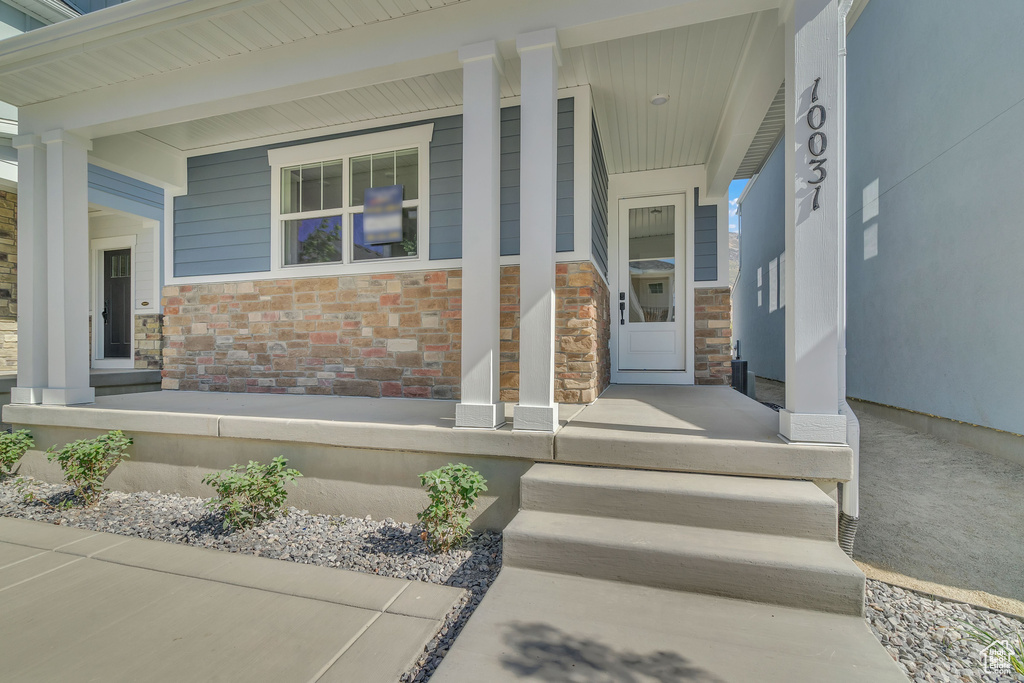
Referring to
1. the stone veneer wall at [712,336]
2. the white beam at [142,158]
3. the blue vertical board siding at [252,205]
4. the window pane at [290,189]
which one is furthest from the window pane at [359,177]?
the stone veneer wall at [712,336]

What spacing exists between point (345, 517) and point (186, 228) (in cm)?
430

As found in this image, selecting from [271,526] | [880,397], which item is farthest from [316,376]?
[880,397]

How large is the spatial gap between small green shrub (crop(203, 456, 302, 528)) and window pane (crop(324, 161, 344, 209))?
9.63 ft

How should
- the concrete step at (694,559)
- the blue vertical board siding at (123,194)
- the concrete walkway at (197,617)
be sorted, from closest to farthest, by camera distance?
the concrete walkway at (197,617) < the concrete step at (694,559) < the blue vertical board siding at (123,194)

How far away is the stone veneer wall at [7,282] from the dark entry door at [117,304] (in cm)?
98

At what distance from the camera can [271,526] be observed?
2713 mm

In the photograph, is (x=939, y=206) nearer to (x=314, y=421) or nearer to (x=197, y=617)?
(x=314, y=421)

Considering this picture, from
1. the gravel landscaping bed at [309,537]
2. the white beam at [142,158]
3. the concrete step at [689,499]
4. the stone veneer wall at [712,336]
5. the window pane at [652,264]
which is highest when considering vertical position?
the white beam at [142,158]

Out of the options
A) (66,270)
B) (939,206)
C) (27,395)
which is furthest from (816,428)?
(27,395)

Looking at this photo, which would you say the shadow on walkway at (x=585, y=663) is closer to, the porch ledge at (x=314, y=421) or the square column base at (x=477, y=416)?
the porch ledge at (x=314, y=421)

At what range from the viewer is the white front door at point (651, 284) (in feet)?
18.3

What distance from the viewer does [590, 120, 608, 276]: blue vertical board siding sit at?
4086mm

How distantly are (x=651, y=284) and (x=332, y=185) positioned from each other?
150 inches

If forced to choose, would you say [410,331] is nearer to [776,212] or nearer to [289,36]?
[289,36]
